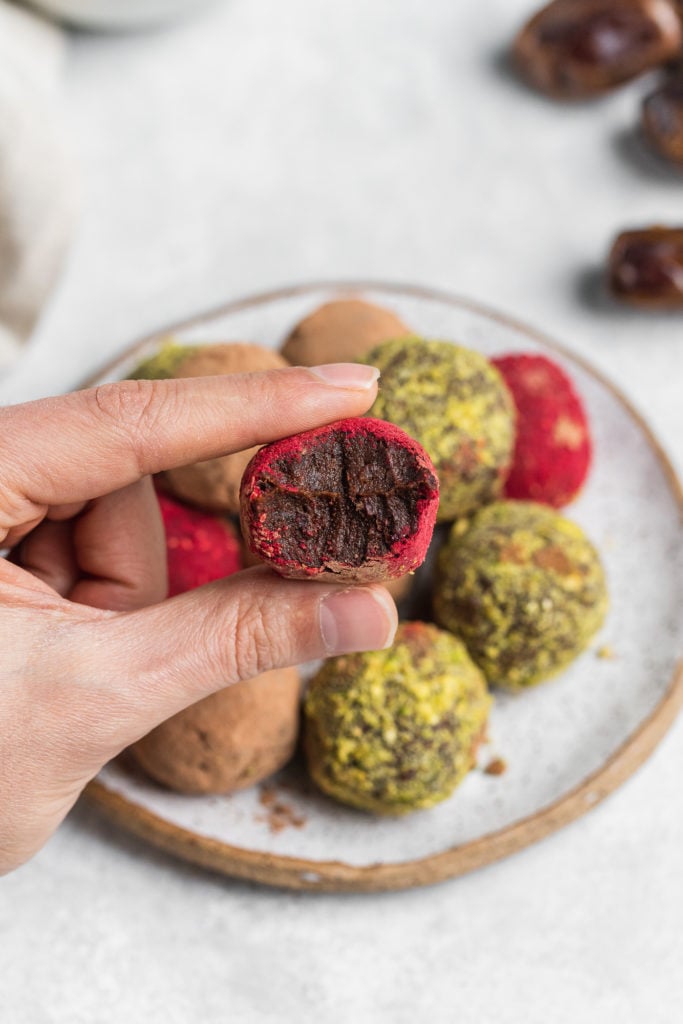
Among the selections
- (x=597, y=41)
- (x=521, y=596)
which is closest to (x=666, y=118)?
(x=597, y=41)

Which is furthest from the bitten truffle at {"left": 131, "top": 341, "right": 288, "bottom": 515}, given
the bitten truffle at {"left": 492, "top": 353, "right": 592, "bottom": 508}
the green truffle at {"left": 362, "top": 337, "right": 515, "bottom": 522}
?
the bitten truffle at {"left": 492, "top": 353, "right": 592, "bottom": 508}

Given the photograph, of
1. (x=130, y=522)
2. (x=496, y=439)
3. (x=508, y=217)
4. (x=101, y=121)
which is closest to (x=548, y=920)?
(x=496, y=439)

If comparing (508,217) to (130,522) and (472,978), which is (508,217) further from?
(472,978)

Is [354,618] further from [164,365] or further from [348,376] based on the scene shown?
[164,365]

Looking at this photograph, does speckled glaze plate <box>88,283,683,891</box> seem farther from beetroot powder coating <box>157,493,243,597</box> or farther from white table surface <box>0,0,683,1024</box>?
beetroot powder coating <box>157,493,243,597</box>

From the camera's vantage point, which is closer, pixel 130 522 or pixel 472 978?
pixel 130 522

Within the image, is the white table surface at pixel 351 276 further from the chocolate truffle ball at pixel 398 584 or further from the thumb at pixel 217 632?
the thumb at pixel 217 632

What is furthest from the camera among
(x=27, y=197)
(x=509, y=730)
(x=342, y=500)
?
(x=27, y=197)

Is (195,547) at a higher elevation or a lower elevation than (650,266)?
lower

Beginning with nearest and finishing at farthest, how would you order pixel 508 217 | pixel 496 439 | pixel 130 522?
pixel 130 522, pixel 496 439, pixel 508 217
